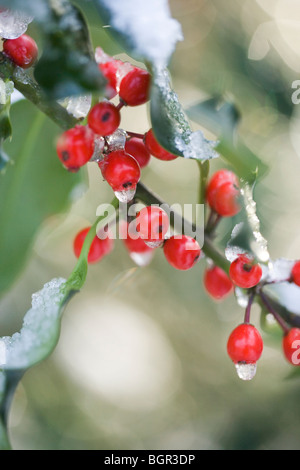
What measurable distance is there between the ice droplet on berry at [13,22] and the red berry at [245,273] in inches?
16.5

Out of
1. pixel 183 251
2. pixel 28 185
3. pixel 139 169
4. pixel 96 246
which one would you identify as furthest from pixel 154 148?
pixel 28 185

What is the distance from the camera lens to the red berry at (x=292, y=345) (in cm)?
84

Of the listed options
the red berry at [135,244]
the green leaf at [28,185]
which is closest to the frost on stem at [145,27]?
the red berry at [135,244]

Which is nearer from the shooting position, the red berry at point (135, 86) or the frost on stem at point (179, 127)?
the frost on stem at point (179, 127)

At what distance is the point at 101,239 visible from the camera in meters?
1.00

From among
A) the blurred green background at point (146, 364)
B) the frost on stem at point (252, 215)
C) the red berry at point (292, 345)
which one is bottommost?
the blurred green background at point (146, 364)

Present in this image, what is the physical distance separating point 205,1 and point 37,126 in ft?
2.38

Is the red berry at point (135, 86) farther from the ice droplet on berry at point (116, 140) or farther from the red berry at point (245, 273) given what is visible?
the red berry at point (245, 273)

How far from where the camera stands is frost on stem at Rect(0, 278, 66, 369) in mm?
614

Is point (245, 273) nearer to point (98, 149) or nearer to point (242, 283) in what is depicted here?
point (242, 283)

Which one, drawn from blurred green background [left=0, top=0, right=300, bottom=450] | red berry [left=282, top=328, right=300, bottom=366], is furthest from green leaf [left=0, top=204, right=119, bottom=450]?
blurred green background [left=0, top=0, right=300, bottom=450]

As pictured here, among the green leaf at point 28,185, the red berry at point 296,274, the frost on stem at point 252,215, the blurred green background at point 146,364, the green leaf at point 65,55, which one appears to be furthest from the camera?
the blurred green background at point 146,364

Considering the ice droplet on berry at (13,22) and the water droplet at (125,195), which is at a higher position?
the ice droplet on berry at (13,22)

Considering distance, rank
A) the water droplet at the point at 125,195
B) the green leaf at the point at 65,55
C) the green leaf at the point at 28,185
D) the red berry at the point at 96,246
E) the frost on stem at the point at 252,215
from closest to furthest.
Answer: the green leaf at the point at 65,55
the frost on stem at the point at 252,215
the water droplet at the point at 125,195
the red berry at the point at 96,246
the green leaf at the point at 28,185
